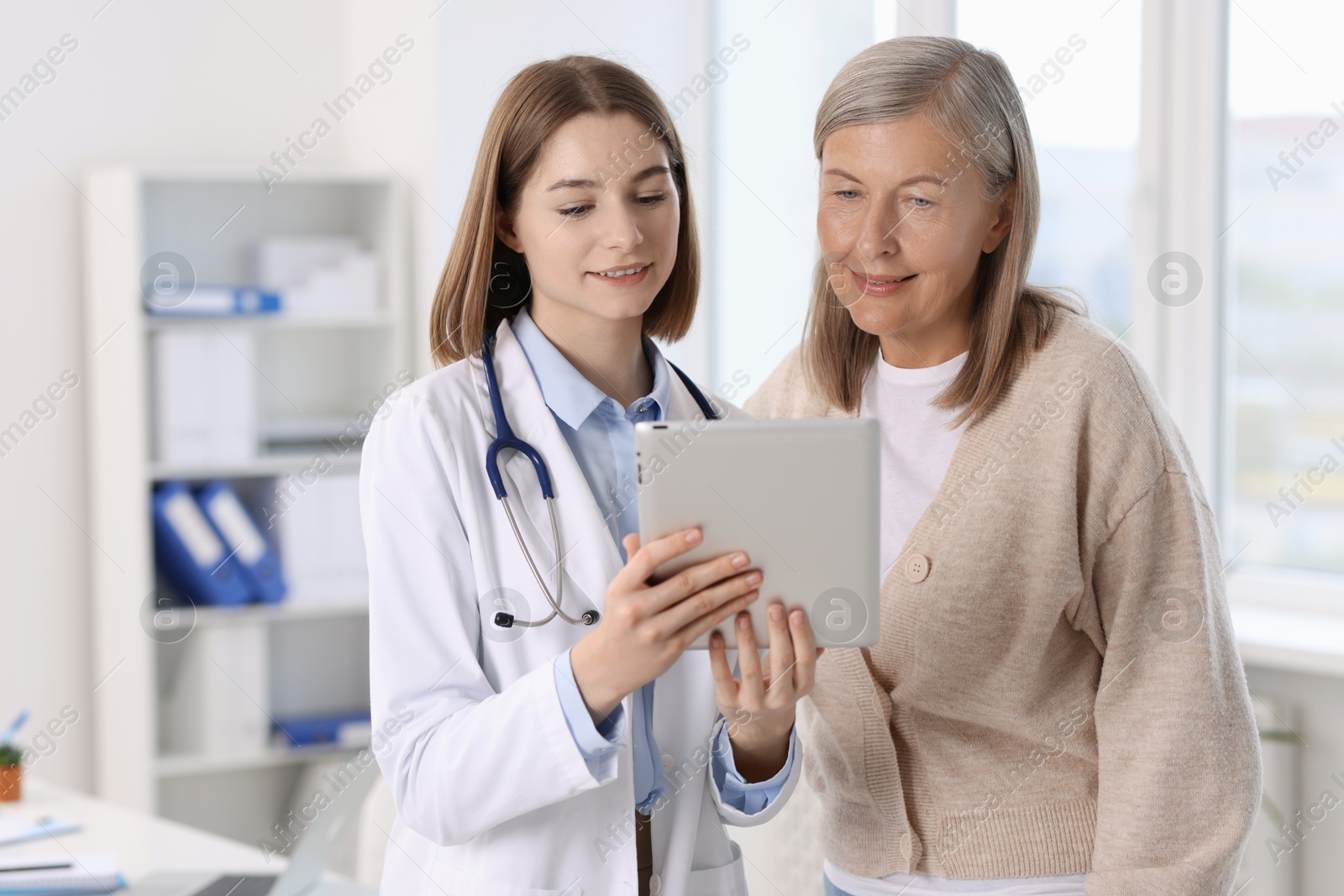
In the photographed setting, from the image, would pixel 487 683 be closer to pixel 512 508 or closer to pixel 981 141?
pixel 512 508

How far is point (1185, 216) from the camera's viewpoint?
2.54 m

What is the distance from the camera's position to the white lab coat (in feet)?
3.51

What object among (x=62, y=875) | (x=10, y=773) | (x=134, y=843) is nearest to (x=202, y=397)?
(x=10, y=773)

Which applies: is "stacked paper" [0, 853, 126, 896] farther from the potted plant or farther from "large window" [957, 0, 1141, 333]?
"large window" [957, 0, 1141, 333]

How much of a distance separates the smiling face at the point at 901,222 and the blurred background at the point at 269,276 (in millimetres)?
1443

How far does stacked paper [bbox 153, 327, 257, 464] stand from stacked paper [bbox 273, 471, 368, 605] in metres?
0.19

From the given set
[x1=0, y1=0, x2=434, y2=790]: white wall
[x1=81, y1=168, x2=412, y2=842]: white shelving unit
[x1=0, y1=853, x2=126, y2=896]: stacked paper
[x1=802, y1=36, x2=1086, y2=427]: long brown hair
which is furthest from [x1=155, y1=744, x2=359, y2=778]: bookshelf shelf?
[x1=802, y1=36, x2=1086, y2=427]: long brown hair

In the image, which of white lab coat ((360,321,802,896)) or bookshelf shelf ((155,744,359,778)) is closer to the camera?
white lab coat ((360,321,802,896))

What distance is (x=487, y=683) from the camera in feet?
3.74

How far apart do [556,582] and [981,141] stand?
25.3 inches

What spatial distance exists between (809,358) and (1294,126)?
1.51 meters

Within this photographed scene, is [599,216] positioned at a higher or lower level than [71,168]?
lower

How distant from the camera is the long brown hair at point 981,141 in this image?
50.1 inches

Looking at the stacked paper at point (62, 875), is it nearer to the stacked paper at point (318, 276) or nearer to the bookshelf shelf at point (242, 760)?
the bookshelf shelf at point (242, 760)
